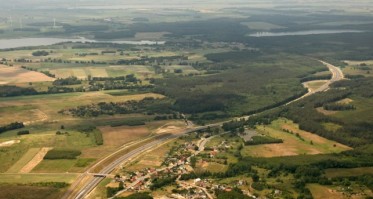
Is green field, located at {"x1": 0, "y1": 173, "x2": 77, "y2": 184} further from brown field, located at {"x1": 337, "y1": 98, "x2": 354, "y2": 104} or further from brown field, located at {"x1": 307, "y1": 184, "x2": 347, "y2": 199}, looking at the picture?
brown field, located at {"x1": 337, "y1": 98, "x2": 354, "y2": 104}

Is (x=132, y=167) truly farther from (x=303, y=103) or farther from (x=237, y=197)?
(x=303, y=103)

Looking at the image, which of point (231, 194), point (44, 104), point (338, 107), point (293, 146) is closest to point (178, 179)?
point (231, 194)

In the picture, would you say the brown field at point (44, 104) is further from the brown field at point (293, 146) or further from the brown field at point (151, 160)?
the brown field at point (293, 146)

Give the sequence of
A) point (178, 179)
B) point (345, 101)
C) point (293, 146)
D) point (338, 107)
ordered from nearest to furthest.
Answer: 1. point (178, 179)
2. point (293, 146)
3. point (338, 107)
4. point (345, 101)

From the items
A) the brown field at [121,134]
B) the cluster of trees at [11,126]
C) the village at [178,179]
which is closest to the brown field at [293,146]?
the village at [178,179]

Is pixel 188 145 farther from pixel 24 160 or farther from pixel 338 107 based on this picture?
pixel 338 107

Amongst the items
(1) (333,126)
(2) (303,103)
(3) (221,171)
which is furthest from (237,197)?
(2) (303,103)

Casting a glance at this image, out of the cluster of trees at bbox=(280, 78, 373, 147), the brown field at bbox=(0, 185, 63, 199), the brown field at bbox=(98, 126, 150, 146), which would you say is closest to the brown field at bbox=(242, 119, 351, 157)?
the cluster of trees at bbox=(280, 78, 373, 147)
